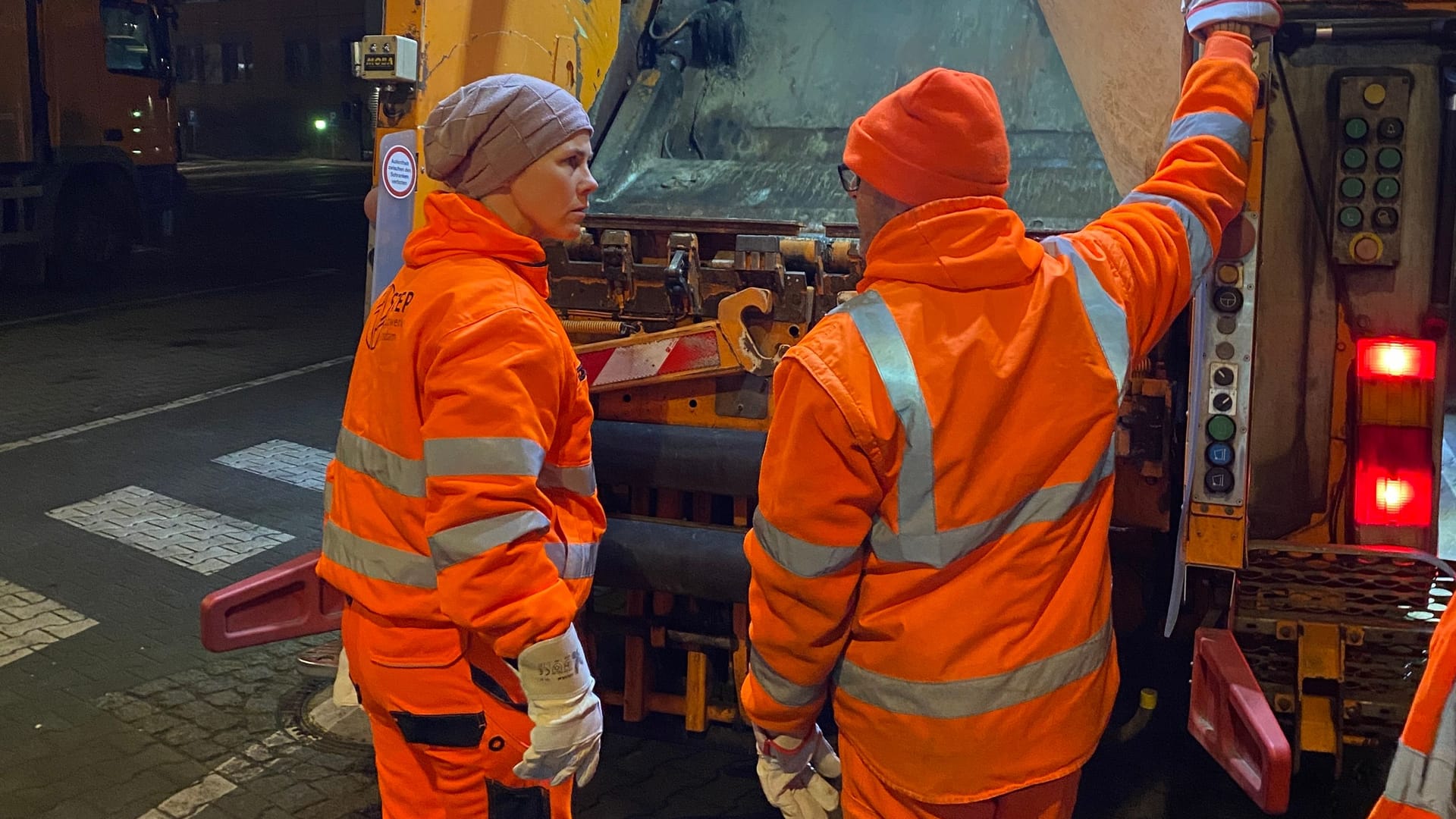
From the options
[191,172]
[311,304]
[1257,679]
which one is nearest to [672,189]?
[1257,679]

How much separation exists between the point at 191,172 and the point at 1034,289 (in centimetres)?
2919

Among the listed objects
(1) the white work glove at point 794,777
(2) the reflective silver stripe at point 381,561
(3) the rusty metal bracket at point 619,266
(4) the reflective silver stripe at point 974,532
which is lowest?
(1) the white work glove at point 794,777

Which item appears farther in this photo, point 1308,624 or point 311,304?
point 311,304

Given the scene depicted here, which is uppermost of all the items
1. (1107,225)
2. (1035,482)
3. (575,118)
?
(575,118)

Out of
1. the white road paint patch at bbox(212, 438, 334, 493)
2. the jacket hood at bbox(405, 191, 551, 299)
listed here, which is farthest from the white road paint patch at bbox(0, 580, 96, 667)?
the jacket hood at bbox(405, 191, 551, 299)

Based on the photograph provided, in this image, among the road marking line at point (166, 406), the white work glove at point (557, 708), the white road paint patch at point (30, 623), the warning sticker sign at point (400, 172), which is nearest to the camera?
the white work glove at point (557, 708)

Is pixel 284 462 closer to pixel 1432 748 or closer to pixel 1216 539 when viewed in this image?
pixel 1216 539

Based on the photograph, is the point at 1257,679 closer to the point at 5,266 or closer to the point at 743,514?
the point at 743,514

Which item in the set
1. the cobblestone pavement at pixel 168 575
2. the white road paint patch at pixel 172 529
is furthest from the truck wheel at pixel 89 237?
the white road paint patch at pixel 172 529

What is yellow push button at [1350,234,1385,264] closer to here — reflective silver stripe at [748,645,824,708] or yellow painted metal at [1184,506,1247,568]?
yellow painted metal at [1184,506,1247,568]

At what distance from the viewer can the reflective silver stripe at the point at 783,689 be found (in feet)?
5.89

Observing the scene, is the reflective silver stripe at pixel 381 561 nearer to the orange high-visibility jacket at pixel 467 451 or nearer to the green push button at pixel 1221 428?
the orange high-visibility jacket at pixel 467 451

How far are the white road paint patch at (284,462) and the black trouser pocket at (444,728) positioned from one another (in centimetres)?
395

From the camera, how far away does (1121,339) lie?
1.73 metres
